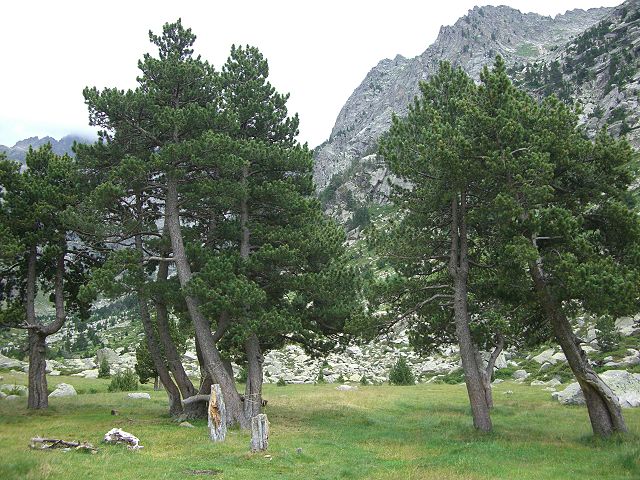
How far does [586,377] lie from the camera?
14359mm

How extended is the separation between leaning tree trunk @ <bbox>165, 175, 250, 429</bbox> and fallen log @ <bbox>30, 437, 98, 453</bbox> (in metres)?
6.32

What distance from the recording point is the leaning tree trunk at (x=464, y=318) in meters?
16.5

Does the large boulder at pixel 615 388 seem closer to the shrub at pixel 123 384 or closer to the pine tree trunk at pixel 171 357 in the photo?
the pine tree trunk at pixel 171 357

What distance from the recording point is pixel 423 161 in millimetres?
17203

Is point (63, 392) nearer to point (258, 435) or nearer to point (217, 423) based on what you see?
point (217, 423)

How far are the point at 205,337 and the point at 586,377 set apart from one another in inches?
527

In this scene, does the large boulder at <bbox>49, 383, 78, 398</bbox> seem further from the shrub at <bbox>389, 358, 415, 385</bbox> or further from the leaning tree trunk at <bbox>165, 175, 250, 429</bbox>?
the shrub at <bbox>389, 358, 415, 385</bbox>

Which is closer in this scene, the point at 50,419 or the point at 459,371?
the point at 50,419

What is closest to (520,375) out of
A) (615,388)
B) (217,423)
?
(615,388)

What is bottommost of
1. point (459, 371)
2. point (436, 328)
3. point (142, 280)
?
point (459, 371)

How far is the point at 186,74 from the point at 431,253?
42.1 feet

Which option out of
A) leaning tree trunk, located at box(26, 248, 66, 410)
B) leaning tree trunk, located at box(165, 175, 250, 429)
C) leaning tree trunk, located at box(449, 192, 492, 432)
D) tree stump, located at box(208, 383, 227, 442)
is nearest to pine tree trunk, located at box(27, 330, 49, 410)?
leaning tree trunk, located at box(26, 248, 66, 410)

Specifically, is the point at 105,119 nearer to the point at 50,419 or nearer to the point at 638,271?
the point at 50,419

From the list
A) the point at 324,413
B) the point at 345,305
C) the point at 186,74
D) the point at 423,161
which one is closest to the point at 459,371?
the point at 324,413
